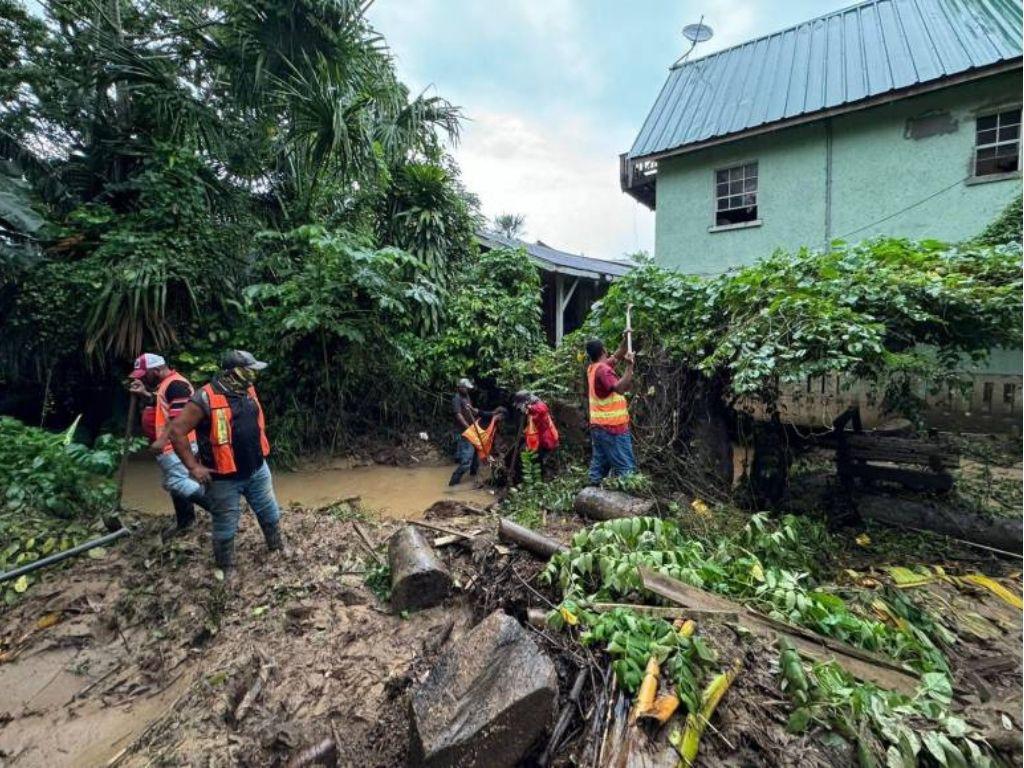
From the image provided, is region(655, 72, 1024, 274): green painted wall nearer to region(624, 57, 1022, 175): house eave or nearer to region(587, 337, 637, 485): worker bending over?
region(624, 57, 1022, 175): house eave

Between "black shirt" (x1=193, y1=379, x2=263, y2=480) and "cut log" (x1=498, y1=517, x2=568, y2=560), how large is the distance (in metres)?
1.96

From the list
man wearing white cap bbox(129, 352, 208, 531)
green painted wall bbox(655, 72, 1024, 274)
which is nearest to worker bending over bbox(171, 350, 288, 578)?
man wearing white cap bbox(129, 352, 208, 531)

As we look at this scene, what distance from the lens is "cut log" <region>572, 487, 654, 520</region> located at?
413 centimetres

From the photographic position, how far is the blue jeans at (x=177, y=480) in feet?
13.4

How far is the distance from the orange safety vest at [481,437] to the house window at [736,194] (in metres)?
6.77

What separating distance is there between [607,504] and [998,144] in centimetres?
862

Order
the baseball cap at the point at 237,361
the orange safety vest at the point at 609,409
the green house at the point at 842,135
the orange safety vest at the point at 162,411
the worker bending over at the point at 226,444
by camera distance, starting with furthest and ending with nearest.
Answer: the green house at the point at 842,135
the orange safety vest at the point at 609,409
the orange safety vest at the point at 162,411
the baseball cap at the point at 237,361
the worker bending over at the point at 226,444

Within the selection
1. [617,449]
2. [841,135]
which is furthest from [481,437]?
[841,135]

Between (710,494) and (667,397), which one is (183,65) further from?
(710,494)

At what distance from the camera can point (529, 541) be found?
3.22 m

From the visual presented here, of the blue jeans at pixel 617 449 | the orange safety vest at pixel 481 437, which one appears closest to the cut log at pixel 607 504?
the blue jeans at pixel 617 449

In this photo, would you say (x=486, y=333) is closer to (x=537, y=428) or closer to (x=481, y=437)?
(x=481, y=437)

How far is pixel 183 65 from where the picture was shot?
7129mm

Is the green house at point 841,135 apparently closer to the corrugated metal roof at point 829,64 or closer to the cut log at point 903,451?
the corrugated metal roof at point 829,64
